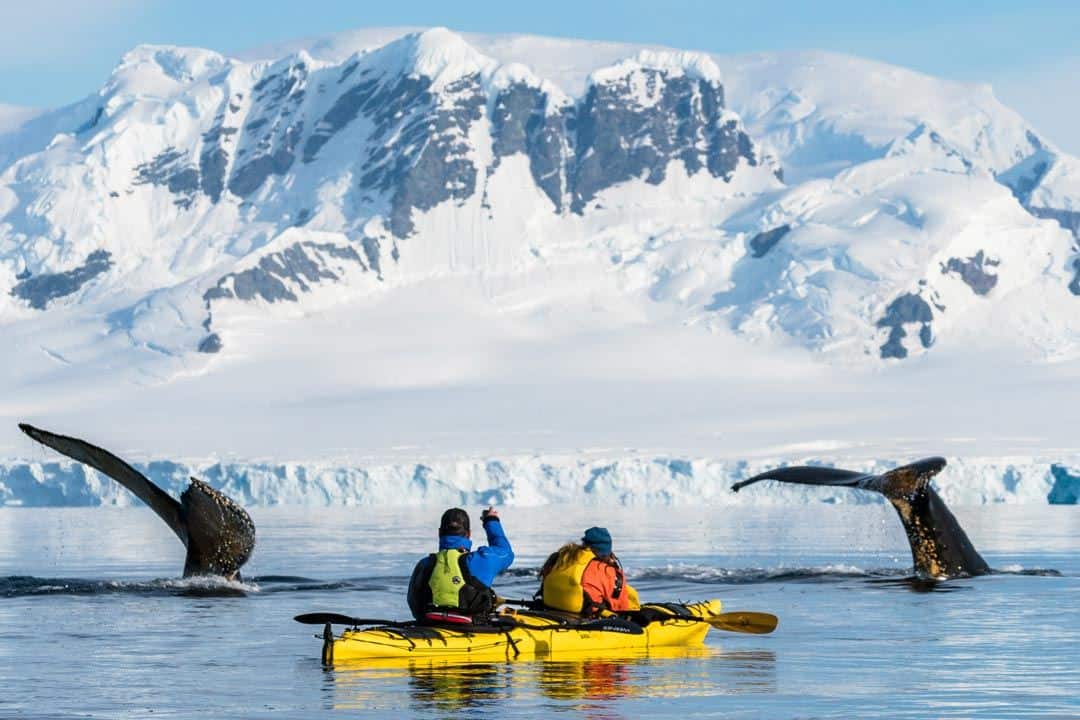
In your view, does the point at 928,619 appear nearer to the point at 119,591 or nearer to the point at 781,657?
the point at 781,657

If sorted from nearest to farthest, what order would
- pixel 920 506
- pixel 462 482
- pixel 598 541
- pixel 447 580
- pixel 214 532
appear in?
1. pixel 447 580
2. pixel 598 541
3. pixel 214 532
4. pixel 920 506
5. pixel 462 482

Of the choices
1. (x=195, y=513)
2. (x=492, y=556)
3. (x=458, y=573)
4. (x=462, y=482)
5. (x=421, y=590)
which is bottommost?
(x=421, y=590)

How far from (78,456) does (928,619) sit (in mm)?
10449

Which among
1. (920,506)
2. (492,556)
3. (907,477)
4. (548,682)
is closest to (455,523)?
(492,556)

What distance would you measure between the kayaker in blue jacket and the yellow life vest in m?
1.13

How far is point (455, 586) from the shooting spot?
18.7m

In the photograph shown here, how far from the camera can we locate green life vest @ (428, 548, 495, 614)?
60.8 ft

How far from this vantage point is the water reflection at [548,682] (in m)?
16.3

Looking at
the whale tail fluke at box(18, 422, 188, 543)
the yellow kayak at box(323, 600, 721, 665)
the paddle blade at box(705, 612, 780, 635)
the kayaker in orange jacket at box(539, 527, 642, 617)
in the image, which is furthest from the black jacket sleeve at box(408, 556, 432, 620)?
the whale tail fluke at box(18, 422, 188, 543)

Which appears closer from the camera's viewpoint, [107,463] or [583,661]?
[583,661]

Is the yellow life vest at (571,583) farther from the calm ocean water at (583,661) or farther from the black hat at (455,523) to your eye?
the black hat at (455,523)

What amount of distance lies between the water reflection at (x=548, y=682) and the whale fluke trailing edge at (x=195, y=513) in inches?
226

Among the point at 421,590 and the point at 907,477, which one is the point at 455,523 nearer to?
the point at 421,590

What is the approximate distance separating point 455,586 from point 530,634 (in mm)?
1003
